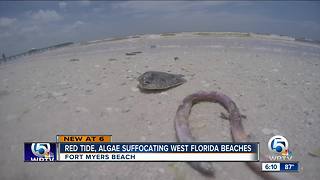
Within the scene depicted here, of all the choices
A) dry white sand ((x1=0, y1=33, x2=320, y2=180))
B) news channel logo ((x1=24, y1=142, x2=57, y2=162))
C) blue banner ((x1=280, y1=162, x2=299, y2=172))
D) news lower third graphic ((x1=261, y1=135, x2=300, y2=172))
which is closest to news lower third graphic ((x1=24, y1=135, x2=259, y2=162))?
news channel logo ((x1=24, y1=142, x2=57, y2=162))

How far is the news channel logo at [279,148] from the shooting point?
371 cm

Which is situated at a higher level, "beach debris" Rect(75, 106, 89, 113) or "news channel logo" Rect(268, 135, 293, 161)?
→ "beach debris" Rect(75, 106, 89, 113)

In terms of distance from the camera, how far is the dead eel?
3.19m

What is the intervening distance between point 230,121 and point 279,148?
1.05m

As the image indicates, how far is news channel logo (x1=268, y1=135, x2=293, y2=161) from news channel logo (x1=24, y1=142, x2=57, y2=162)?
420 cm

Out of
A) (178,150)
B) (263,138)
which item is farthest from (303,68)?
(178,150)

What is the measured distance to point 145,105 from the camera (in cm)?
531

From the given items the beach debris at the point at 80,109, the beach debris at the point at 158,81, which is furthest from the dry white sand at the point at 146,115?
the beach debris at the point at 158,81

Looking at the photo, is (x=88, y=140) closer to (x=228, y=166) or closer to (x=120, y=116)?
(x=120, y=116)

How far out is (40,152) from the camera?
12.6ft

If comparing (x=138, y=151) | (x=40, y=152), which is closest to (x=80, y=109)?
(x=40, y=152)

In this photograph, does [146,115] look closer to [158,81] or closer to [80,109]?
[158,81]

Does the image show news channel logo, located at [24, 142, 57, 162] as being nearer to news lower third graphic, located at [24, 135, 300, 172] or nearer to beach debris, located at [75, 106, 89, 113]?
news lower third graphic, located at [24, 135, 300, 172]

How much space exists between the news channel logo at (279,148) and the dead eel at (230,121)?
0.46m
